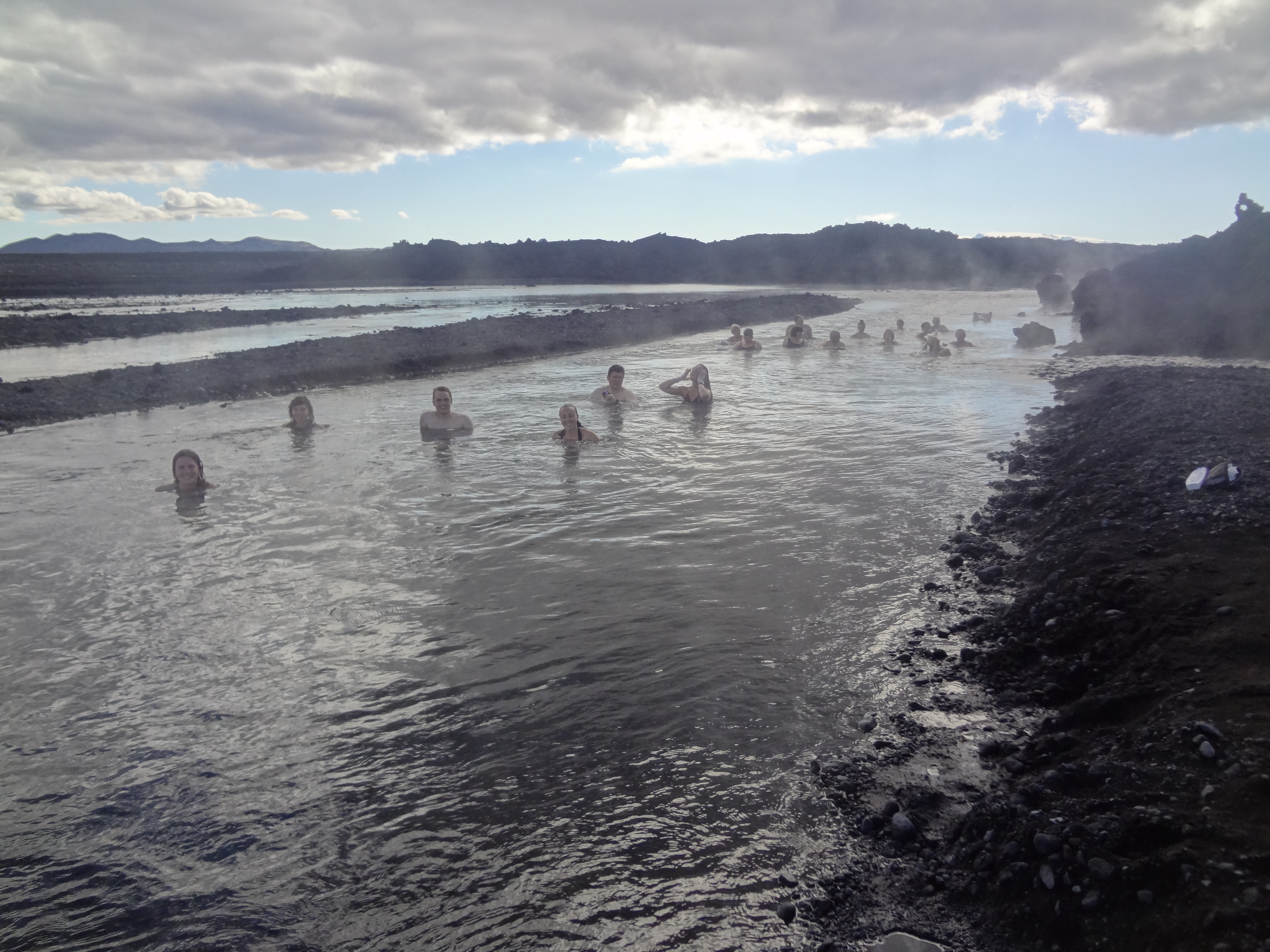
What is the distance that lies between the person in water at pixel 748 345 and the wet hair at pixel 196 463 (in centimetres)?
1750

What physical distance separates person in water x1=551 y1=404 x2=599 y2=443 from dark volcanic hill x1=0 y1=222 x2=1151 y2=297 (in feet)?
230

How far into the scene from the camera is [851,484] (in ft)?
31.2

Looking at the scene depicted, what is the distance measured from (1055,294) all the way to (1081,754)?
45563 millimetres

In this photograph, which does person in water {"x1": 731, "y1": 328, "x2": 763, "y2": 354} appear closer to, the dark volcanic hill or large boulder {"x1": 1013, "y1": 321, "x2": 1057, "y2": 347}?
large boulder {"x1": 1013, "y1": 321, "x2": 1057, "y2": 347}

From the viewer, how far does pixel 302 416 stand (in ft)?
40.8

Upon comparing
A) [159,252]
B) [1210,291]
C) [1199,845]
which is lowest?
[1199,845]

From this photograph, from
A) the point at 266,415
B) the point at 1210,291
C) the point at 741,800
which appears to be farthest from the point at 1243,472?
the point at 1210,291

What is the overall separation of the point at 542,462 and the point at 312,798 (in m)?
7.19

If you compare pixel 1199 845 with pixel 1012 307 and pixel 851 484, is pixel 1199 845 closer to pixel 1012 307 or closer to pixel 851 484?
pixel 851 484

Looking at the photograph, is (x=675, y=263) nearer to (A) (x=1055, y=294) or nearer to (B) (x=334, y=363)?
(A) (x=1055, y=294)

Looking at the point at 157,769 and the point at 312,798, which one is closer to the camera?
the point at 312,798

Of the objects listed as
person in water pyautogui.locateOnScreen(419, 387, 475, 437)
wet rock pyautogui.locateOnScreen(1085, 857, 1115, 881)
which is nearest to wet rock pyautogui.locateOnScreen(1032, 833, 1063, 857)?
wet rock pyautogui.locateOnScreen(1085, 857, 1115, 881)

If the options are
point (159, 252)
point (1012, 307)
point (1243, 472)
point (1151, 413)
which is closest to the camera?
point (1243, 472)

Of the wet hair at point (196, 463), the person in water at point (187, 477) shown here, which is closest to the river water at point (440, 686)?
the person in water at point (187, 477)
